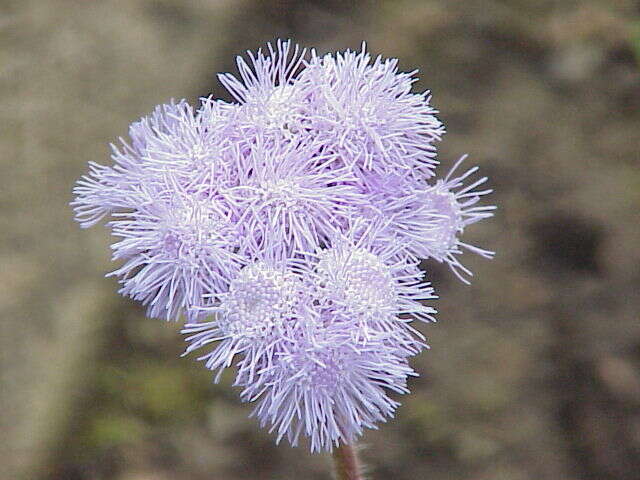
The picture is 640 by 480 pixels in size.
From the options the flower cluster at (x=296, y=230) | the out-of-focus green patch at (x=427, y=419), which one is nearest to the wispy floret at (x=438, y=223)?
the flower cluster at (x=296, y=230)

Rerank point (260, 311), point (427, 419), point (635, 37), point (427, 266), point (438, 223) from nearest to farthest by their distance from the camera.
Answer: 1. point (260, 311)
2. point (438, 223)
3. point (427, 419)
4. point (427, 266)
5. point (635, 37)

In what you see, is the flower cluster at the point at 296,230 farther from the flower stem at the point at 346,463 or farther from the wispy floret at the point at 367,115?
the flower stem at the point at 346,463

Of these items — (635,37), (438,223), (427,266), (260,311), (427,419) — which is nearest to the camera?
(260,311)

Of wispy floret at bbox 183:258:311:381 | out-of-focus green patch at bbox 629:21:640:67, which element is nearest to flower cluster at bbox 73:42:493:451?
wispy floret at bbox 183:258:311:381

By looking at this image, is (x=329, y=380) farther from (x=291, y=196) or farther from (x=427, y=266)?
(x=427, y=266)

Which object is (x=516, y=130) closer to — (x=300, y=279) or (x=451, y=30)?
(x=451, y=30)

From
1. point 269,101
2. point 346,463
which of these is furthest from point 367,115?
point 346,463
